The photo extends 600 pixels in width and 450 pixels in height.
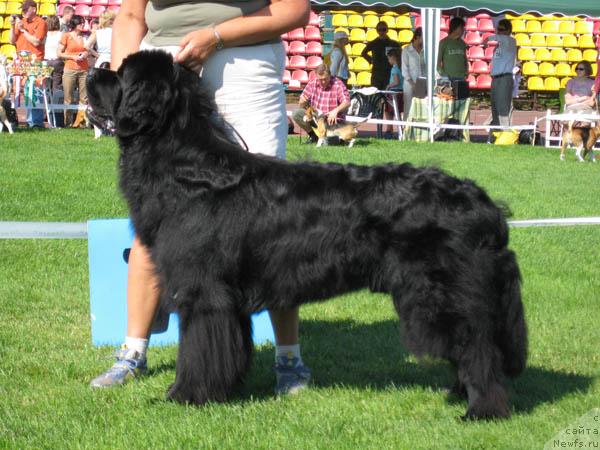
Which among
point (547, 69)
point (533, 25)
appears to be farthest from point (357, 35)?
point (533, 25)

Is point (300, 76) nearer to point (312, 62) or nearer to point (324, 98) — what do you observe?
point (312, 62)

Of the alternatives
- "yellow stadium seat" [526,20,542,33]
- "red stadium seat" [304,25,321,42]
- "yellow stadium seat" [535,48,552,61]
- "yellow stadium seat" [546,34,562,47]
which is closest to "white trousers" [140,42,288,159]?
"red stadium seat" [304,25,321,42]

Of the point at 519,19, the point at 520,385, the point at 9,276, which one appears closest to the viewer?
the point at 520,385

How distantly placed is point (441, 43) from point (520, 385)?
16.0 metres

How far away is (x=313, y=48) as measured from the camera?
25547mm

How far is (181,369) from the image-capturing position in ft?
12.7

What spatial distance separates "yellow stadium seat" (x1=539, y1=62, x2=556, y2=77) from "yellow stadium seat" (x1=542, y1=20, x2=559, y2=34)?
137 cm

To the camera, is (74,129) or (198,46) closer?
(198,46)

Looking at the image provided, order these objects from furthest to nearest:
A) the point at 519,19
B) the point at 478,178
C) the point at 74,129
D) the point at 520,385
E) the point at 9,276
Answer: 1. the point at 519,19
2. the point at 74,129
3. the point at 478,178
4. the point at 9,276
5. the point at 520,385

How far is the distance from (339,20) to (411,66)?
712 centimetres

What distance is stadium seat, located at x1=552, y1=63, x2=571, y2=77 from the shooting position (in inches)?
1040

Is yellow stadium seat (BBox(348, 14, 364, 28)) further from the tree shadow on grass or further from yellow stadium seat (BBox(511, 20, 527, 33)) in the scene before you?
the tree shadow on grass

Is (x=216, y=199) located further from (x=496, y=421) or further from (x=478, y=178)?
(x=478, y=178)

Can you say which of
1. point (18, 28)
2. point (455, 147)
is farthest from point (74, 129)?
point (455, 147)
